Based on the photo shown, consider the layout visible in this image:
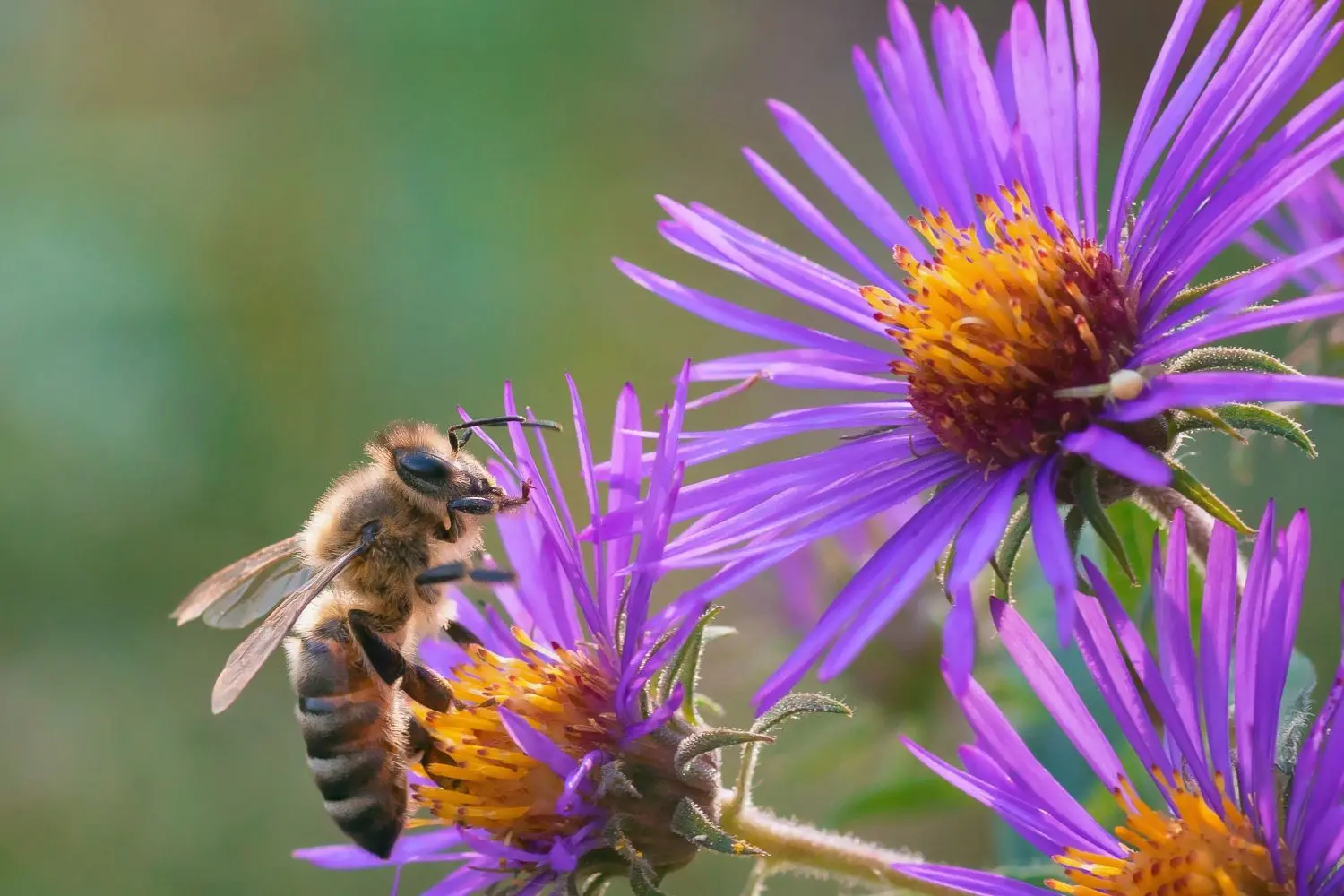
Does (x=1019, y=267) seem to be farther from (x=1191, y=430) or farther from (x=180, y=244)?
(x=180, y=244)

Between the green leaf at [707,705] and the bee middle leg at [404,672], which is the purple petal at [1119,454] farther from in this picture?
the bee middle leg at [404,672]

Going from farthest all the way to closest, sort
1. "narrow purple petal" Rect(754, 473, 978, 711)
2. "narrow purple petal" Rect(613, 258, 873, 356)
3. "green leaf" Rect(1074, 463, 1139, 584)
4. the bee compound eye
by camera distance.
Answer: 1. the bee compound eye
2. "narrow purple petal" Rect(613, 258, 873, 356)
3. "green leaf" Rect(1074, 463, 1139, 584)
4. "narrow purple petal" Rect(754, 473, 978, 711)

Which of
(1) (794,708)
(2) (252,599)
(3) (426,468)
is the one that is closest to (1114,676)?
(1) (794,708)

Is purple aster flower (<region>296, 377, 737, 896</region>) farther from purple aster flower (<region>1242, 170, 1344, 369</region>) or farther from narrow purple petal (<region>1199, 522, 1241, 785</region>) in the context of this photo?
purple aster flower (<region>1242, 170, 1344, 369</region>)

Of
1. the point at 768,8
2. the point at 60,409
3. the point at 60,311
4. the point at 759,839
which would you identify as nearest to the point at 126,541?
the point at 60,409

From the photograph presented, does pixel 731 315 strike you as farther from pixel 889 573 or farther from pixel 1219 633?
pixel 1219 633

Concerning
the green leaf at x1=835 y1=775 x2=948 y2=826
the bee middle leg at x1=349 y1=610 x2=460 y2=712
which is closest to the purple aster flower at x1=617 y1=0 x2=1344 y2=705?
the bee middle leg at x1=349 y1=610 x2=460 y2=712

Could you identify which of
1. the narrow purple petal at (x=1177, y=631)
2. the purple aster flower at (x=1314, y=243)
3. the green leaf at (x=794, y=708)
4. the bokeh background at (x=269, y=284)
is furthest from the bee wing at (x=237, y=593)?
the bokeh background at (x=269, y=284)
